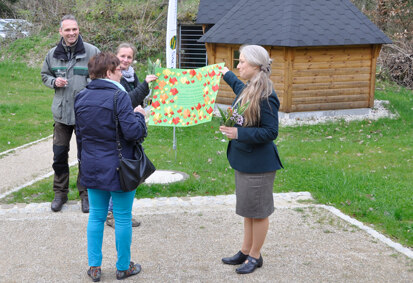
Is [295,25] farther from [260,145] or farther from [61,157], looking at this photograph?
[260,145]

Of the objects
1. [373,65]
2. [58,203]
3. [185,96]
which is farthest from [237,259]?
[373,65]

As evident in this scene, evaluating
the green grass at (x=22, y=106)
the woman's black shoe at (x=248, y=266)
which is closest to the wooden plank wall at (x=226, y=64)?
the green grass at (x=22, y=106)

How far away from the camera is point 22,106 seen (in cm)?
1520

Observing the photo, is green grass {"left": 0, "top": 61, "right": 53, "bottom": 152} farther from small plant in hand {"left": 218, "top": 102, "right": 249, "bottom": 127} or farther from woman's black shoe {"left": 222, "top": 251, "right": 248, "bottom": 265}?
small plant in hand {"left": 218, "top": 102, "right": 249, "bottom": 127}

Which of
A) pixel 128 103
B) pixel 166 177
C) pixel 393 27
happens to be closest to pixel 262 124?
pixel 128 103

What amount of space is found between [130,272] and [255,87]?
1968 mm

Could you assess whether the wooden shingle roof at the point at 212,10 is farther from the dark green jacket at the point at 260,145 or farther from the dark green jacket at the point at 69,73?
the dark green jacket at the point at 260,145

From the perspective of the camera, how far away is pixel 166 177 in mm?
8133

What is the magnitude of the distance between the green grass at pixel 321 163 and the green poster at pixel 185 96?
3.24ft

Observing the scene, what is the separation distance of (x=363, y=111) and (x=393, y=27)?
9.60m

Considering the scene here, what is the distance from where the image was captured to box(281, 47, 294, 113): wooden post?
49.5 feet

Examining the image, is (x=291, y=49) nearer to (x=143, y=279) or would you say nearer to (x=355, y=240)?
(x=355, y=240)

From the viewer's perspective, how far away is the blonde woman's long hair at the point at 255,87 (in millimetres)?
4387

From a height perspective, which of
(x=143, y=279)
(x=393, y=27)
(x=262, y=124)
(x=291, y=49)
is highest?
(x=393, y=27)
